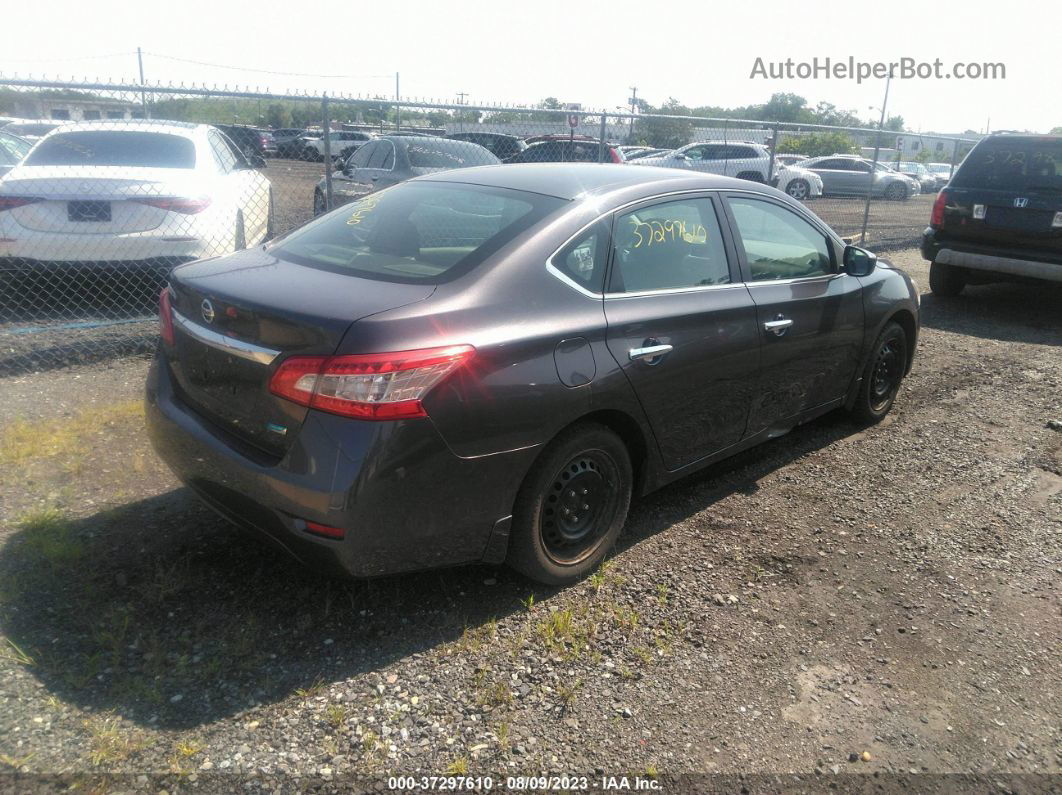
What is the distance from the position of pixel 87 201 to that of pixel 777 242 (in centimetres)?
492

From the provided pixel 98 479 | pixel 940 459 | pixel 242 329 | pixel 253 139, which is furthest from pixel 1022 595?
pixel 253 139

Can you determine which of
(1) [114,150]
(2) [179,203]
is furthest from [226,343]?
(1) [114,150]

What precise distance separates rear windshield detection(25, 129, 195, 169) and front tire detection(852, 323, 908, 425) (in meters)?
5.57

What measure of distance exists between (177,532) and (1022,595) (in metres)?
3.57

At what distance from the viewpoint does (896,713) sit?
2740 millimetres

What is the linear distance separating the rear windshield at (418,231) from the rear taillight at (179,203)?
118 inches

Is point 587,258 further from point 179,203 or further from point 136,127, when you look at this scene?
point 136,127

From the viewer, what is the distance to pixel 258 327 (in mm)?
2797

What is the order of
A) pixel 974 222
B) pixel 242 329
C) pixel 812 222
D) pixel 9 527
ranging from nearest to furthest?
pixel 242 329 → pixel 9 527 → pixel 812 222 → pixel 974 222

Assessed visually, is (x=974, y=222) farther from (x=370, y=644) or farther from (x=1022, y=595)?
(x=370, y=644)

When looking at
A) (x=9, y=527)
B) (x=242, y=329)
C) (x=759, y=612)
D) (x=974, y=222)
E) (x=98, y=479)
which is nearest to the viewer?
(x=242, y=329)

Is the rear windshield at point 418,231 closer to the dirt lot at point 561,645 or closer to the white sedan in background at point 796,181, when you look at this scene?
the dirt lot at point 561,645

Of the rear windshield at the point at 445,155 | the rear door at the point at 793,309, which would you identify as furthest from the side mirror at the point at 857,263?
the rear windshield at the point at 445,155

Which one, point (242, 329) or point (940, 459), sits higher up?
point (242, 329)
